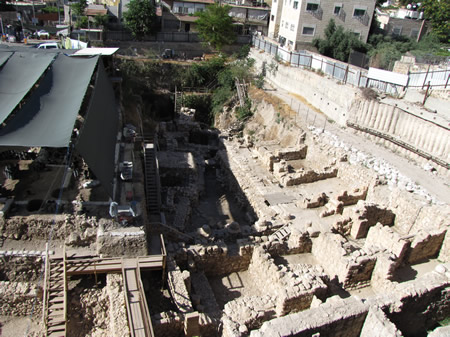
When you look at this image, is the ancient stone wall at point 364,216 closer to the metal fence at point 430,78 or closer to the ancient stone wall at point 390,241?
the ancient stone wall at point 390,241

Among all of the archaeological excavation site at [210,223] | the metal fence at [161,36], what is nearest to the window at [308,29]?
the metal fence at [161,36]

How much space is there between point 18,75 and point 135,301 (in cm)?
825

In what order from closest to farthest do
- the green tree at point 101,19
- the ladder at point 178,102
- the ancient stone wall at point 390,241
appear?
the ancient stone wall at point 390,241 < the ladder at point 178,102 < the green tree at point 101,19

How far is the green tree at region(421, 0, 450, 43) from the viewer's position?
32656 millimetres

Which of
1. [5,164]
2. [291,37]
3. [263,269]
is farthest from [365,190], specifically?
[291,37]

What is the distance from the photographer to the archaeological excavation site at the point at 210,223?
933 cm

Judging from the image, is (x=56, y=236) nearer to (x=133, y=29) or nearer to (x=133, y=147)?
(x=133, y=147)

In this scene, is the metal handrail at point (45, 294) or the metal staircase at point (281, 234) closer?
the metal handrail at point (45, 294)

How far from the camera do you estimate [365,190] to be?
15.4 meters

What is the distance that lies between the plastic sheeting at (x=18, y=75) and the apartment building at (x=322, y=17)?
2259cm

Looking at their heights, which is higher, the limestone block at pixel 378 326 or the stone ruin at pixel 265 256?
the limestone block at pixel 378 326

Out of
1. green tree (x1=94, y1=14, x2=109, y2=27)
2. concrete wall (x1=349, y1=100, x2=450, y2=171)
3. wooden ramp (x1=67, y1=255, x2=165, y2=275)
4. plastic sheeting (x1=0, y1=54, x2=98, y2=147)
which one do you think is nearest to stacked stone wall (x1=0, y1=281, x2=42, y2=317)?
wooden ramp (x1=67, y1=255, x2=165, y2=275)

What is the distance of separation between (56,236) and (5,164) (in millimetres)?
4238

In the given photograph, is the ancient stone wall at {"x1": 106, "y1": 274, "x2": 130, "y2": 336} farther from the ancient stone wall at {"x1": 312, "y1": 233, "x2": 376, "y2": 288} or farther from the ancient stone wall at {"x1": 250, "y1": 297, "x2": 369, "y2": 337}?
the ancient stone wall at {"x1": 312, "y1": 233, "x2": 376, "y2": 288}
